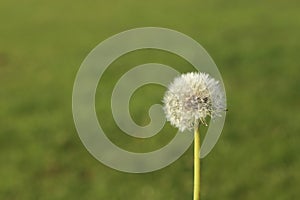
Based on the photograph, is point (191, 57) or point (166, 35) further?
A: point (166, 35)

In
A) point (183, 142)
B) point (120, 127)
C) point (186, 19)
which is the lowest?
point (183, 142)

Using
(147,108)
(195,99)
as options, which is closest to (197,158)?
(195,99)

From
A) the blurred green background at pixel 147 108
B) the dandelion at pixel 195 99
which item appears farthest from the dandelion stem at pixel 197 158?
the blurred green background at pixel 147 108

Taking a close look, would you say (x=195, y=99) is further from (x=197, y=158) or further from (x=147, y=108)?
(x=147, y=108)

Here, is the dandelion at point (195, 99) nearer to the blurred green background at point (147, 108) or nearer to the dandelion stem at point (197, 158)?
the dandelion stem at point (197, 158)

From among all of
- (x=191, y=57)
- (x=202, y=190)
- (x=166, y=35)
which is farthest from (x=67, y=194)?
(x=166, y=35)

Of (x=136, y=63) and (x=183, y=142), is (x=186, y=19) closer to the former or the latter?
(x=136, y=63)
